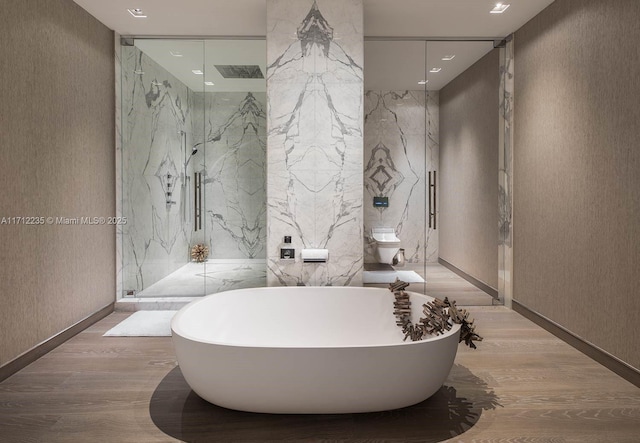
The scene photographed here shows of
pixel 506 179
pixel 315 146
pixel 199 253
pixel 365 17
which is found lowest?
pixel 199 253

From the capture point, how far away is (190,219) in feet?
14.6

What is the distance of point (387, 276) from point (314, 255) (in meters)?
1.03

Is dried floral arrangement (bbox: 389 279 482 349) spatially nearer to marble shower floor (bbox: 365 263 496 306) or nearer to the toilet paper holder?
the toilet paper holder

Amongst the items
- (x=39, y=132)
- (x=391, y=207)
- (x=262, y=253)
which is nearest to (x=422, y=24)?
(x=391, y=207)

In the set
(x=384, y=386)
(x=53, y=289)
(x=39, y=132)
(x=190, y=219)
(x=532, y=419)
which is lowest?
(x=532, y=419)

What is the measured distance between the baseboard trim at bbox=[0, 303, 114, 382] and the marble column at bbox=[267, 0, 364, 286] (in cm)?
162

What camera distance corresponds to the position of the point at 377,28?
4176 millimetres

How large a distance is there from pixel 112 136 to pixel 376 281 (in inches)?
115

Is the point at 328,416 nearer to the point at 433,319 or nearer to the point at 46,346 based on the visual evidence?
the point at 433,319

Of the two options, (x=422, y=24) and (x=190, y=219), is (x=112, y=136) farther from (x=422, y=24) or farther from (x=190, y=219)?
(x=422, y=24)

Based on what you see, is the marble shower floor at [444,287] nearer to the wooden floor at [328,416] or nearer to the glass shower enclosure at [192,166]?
the wooden floor at [328,416]

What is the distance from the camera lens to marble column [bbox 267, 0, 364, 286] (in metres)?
3.69

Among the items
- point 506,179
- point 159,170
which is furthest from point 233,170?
point 506,179

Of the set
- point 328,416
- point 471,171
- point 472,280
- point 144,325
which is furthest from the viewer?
point 472,280
